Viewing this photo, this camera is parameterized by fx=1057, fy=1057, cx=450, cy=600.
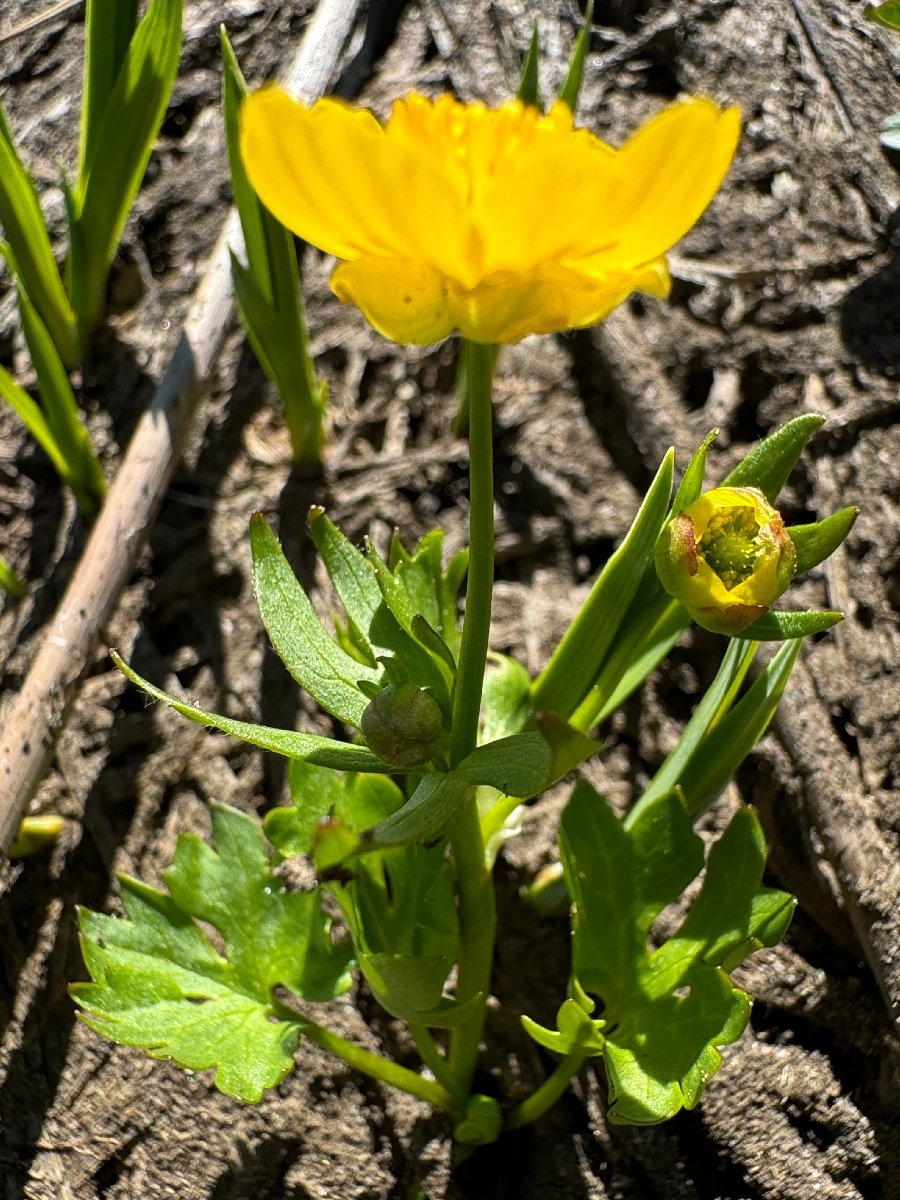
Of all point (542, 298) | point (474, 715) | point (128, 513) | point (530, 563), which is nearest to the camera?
point (542, 298)

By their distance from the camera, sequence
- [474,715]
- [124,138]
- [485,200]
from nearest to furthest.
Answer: [485,200] → [474,715] → [124,138]

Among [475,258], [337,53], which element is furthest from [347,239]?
[337,53]

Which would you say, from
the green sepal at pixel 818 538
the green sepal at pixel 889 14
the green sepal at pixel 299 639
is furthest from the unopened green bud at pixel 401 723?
the green sepal at pixel 889 14

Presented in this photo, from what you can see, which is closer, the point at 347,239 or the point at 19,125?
the point at 347,239

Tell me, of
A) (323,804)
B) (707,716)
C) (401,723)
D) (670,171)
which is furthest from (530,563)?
(670,171)

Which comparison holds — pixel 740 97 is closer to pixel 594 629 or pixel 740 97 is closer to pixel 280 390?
pixel 280 390

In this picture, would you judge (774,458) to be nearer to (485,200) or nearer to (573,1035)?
(485,200)
